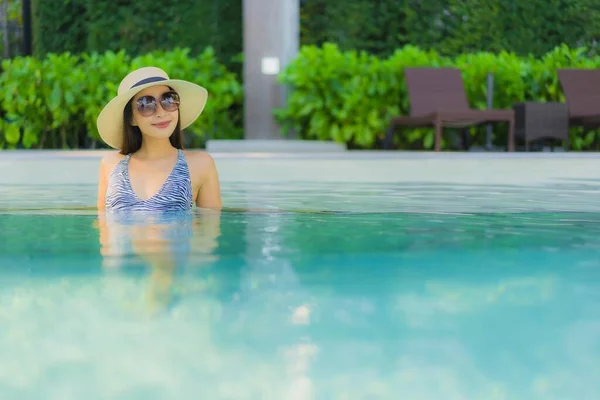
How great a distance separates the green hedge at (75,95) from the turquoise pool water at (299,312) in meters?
8.69

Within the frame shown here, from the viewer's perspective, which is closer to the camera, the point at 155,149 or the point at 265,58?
the point at 155,149

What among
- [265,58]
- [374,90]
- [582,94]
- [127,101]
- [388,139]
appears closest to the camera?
[127,101]

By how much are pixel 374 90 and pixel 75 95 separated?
382 centimetres

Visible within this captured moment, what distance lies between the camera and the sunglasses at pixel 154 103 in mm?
3969

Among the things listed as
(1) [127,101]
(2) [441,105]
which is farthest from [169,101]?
(2) [441,105]

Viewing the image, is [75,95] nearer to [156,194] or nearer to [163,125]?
[156,194]

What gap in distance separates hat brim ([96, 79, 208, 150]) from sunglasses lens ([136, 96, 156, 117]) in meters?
0.04

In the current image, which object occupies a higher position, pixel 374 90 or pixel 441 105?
pixel 374 90

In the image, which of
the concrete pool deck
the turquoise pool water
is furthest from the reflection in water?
the concrete pool deck

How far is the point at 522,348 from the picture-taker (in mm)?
1731

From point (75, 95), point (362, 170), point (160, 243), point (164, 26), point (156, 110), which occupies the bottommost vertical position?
point (362, 170)

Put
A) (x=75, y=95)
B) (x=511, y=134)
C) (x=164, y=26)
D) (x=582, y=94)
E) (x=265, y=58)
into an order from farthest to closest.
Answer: (x=164, y=26) → (x=265, y=58) → (x=75, y=95) → (x=582, y=94) → (x=511, y=134)

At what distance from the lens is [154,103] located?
398 centimetres

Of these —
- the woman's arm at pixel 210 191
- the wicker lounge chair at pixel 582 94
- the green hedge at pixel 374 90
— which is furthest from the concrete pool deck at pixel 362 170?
the green hedge at pixel 374 90
